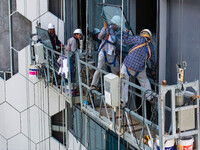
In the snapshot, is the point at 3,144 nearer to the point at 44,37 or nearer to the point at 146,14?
the point at 44,37

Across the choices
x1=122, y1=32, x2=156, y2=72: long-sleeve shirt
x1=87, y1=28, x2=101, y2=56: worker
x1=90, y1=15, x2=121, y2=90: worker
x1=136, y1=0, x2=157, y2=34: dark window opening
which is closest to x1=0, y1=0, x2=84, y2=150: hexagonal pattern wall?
x1=87, y1=28, x2=101, y2=56: worker

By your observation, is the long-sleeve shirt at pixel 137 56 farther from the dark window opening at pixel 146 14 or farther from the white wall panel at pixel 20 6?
the white wall panel at pixel 20 6

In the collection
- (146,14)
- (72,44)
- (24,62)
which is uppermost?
(146,14)

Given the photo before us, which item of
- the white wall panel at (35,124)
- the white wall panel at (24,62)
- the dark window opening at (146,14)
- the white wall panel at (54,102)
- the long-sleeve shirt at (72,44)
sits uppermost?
the dark window opening at (146,14)

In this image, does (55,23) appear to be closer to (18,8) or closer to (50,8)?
(50,8)

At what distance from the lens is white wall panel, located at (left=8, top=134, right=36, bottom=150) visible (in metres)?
9.62

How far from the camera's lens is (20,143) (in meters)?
9.66

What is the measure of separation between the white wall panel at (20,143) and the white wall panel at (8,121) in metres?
0.15

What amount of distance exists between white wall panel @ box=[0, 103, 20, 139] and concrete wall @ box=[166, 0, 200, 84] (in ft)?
18.1

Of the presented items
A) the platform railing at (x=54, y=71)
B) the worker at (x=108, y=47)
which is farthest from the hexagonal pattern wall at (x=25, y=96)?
the worker at (x=108, y=47)

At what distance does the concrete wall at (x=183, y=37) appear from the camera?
467 cm

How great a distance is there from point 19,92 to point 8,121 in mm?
932

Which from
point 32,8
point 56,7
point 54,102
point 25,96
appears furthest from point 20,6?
point 54,102

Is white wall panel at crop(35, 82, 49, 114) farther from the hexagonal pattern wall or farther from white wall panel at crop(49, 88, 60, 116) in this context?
white wall panel at crop(49, 88, 60, 116)
